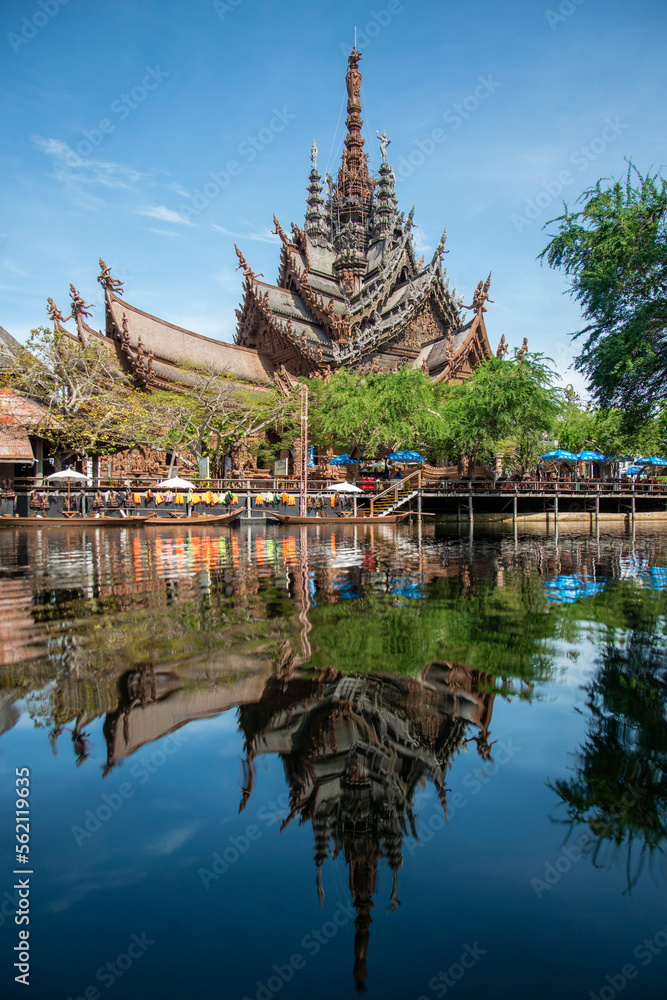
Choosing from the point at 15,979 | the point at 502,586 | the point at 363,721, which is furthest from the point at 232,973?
the point at 502,586

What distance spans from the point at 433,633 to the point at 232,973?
188 inches

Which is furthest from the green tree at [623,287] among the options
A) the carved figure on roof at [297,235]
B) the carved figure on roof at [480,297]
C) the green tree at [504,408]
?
Answer: the carved figure on roof at [297,235]

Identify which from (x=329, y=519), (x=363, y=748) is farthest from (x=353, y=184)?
(x=363, y=748)

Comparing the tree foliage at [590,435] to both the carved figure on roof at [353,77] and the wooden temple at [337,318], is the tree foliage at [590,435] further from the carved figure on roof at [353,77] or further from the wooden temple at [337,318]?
the carved figure on roof at [353,77]

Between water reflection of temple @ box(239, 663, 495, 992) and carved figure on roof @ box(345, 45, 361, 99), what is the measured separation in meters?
65.6

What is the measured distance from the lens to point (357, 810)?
2883 millimetres

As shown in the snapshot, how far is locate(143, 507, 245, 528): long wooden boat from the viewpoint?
26891 millimetres

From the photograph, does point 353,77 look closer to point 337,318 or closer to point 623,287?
point 337,318

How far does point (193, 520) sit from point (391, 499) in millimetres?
11037

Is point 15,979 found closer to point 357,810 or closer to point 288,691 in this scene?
point 357,810

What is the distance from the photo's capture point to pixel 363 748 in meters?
3.53

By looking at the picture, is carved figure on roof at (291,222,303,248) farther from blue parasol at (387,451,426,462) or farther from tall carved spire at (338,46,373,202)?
blue parasol at (387,451,426,462)

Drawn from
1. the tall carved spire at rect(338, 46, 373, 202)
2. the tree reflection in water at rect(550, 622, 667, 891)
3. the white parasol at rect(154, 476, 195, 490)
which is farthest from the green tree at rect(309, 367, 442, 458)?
the tall carved spire at rect(338, 46, 373, 202)

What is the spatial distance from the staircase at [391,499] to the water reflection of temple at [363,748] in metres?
25.7
